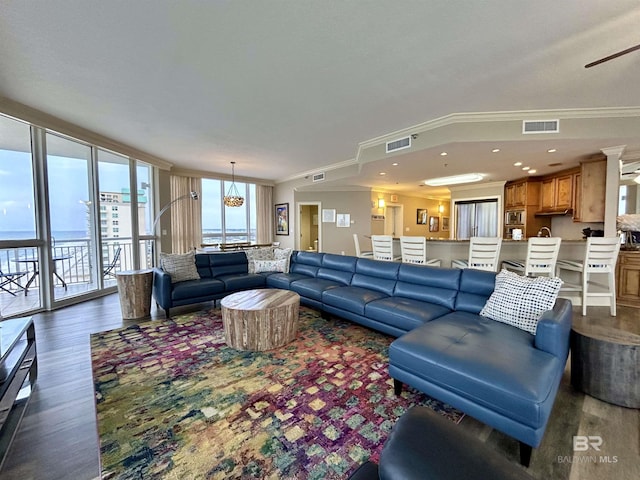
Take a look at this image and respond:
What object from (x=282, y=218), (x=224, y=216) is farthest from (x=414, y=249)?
(x=224, y=216)

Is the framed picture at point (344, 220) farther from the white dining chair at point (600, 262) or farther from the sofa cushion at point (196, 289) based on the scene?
the white dining chair at point (600, 262)

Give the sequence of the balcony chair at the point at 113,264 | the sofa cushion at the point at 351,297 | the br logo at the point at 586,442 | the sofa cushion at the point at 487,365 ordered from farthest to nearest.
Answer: the balcony chair at the point at 113,264 → the sofa cushion at the point at 351,297 → the br logo at the point at 586,442 → the sofa cushion at the point at 487,365

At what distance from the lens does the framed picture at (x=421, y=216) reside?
1018cm

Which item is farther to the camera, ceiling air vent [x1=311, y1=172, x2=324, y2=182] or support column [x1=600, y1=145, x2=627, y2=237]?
ceiling air vent [x1=311, y1=172, x2=324, y2=182]

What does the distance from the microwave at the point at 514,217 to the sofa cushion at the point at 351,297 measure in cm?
528

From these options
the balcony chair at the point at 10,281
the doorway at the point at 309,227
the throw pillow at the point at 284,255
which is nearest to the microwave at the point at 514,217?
the throw pillow at the point at 284,255

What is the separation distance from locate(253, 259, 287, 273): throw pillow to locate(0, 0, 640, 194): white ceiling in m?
2.26

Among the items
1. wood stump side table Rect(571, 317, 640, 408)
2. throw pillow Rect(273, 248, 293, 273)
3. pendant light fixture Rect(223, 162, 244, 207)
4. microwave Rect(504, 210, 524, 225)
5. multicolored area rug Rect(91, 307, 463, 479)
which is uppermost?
pendant light fixture Rect(223, 162, 244, 207)

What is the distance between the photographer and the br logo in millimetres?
1536

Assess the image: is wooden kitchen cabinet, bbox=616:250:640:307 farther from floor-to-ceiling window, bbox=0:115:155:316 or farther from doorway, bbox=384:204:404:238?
floor-to-ceiling window, bbox=0:115:155:316

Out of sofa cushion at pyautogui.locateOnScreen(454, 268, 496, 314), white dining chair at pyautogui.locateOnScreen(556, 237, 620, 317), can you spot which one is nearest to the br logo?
sofa cushion at pyautogui.locateOnScreen(454, 268, 496, 314)

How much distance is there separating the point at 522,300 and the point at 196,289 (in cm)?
388

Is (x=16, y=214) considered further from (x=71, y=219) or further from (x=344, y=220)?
(x=344, y=220)

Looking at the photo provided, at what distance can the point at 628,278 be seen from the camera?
4277 mm
